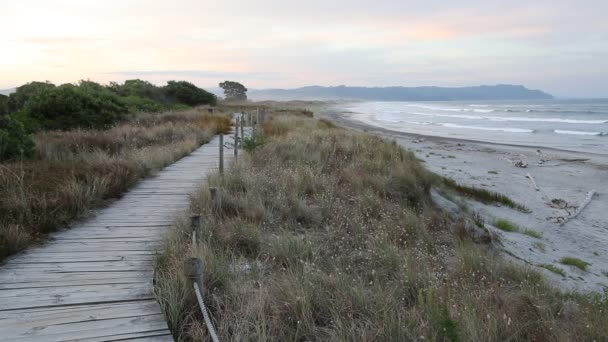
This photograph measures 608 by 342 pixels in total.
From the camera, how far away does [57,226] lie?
218 inches

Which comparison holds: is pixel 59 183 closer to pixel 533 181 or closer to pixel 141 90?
pixel 533 181

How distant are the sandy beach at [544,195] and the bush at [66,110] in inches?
591

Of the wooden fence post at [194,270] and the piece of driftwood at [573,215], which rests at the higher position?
the wooden fence post at [194,270]

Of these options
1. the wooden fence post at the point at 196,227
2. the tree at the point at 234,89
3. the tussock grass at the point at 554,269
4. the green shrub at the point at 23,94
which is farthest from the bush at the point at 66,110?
the tree at the point at 234,89

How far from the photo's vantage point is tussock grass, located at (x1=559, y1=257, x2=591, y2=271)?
26.3 ft

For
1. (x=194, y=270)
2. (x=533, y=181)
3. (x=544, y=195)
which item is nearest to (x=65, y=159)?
(x=194, y=270)

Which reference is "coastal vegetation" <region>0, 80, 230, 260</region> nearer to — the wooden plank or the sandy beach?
the wooden plank

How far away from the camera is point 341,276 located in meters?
4.43

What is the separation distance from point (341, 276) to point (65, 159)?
6.91 metres

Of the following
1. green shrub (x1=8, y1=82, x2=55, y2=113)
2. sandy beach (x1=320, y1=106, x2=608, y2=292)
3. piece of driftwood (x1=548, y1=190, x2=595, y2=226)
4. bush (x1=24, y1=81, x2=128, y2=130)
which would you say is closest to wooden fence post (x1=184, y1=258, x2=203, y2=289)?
sandy beach (x1=320, y1=106, x2=608, y2=292)

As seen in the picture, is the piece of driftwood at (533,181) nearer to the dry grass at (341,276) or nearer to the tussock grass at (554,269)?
the dry grass at (341,276)

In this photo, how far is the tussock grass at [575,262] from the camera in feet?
26.3

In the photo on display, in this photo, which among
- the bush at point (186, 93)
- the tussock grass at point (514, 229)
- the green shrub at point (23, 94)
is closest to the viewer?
the tussock grass at point (514, 229)

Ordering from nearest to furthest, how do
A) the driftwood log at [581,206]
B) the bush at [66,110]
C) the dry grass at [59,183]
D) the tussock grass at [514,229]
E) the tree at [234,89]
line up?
the dry grass at [59,183]
the tussock grass at [514,229]
the driftwood log at [581,206]
the bush at [66,110]
the tree at [234,89]
